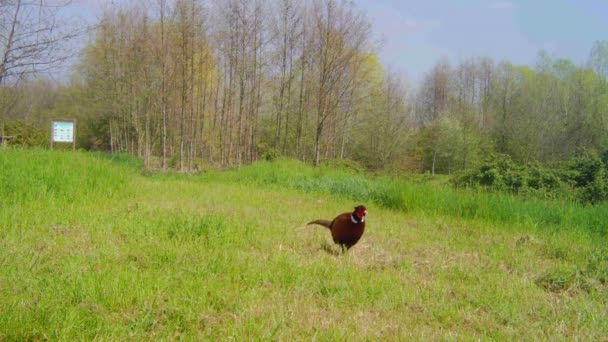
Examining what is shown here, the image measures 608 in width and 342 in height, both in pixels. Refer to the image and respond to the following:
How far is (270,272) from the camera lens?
9.80 feet

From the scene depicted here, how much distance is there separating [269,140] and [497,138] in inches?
691

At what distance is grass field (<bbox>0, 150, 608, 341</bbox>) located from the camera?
217 centimetres

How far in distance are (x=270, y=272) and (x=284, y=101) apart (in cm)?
1720

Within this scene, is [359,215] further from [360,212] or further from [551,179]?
[551,179]

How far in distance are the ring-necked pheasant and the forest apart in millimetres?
4956

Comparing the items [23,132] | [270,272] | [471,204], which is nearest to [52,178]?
[270,272]

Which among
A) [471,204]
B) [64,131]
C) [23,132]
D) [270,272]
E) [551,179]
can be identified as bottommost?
[270,272]

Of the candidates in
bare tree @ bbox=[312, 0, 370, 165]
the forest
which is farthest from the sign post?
bare tree @ bbox=[312, 0, 370, 165]

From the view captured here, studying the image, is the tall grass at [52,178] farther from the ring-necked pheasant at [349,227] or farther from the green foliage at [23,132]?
the green foliage at [23,132]

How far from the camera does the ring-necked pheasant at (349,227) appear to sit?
3.53 m

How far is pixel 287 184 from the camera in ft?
33.5

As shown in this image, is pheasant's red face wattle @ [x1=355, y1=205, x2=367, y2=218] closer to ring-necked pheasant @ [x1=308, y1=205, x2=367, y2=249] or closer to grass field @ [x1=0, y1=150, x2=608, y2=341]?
ring-necked pheasant @ [x1=308, y1=205, x2=367, y2=249]

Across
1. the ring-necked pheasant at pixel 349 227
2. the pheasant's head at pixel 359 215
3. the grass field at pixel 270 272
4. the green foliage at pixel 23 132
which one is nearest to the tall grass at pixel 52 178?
the grass field at pixel 270 272

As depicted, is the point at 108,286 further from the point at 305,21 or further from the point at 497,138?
the point at 497,138
